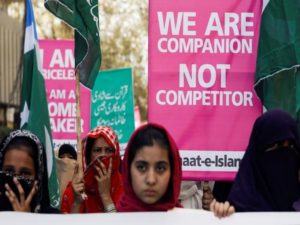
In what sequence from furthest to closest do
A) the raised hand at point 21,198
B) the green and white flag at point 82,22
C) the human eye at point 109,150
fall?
the green and white flag at point 82,22 → the human eye at point 109,150 → the raised hand at point 21,198

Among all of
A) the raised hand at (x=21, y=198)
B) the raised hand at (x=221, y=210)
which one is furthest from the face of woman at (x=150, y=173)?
the raised hand at (x=21, y=198)

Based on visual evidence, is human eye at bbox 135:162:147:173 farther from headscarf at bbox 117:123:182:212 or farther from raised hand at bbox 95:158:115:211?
raised hand at bbox 95:158:115:211

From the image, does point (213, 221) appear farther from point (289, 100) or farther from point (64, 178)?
point (64, 178)

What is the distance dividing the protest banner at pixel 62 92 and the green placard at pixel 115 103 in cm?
55

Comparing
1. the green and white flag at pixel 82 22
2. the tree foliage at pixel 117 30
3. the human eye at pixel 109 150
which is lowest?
the human eye at pixel 109 150

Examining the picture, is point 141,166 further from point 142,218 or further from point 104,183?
point 104,183

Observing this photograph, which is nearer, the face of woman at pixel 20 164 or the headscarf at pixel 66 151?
the face of woman at pixel 20 164

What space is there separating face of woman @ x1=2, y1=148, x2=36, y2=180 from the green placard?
5389 millimetres

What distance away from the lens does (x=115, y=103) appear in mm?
9531

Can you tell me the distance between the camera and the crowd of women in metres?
3.73

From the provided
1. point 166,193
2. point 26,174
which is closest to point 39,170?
point 26,174

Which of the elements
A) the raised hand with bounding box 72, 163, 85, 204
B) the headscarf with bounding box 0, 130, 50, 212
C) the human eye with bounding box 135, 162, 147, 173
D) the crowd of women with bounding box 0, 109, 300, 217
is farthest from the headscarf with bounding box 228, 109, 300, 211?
the raised hand with bounding box 72, 163, 85, 204

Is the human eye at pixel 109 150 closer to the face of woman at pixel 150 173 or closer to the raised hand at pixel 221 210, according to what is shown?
the face of woman at pixel 150 173

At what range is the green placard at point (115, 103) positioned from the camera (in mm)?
9352
